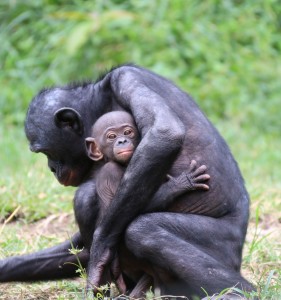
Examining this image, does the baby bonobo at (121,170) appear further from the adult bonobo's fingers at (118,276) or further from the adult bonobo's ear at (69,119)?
the adult bonobo's ear at (69,119)

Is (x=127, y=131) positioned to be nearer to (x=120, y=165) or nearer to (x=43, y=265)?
(x=120, y=165)

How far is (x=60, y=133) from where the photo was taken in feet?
17.1

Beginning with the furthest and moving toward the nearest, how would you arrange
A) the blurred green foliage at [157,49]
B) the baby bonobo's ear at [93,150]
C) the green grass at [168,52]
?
the blurred green foliage at [157,49] → the green grass at [168,52] → the baby bonobo's ear at [93,150]

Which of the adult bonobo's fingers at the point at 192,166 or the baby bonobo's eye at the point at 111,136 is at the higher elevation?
the baby bonobo's eye at the point at 111,136

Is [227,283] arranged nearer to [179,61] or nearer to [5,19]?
[179,61]

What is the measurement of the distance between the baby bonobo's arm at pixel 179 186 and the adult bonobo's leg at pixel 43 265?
83 centimetres

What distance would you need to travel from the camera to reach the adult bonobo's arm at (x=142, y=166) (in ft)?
15.3

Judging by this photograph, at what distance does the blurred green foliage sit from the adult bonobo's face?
202 inches

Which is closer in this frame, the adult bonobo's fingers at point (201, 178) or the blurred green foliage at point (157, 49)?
the adult bonobo's fingers at point (201, 178)

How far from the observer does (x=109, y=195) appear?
15.9 ft

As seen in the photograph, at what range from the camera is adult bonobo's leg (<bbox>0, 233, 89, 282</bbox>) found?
532cm

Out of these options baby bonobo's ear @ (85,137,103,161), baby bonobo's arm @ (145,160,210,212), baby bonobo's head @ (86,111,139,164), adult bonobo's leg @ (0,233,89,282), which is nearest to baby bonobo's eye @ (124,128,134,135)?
baby bonobo's head @ (86,111,139,164)

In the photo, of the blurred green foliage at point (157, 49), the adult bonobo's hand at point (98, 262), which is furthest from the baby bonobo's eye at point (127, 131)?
the blurred green foliage at point (157, 49)

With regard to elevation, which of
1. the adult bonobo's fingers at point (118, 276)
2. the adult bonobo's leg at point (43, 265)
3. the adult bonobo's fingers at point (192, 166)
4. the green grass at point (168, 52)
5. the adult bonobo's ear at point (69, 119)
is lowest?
the green grass at point (168, 52)
